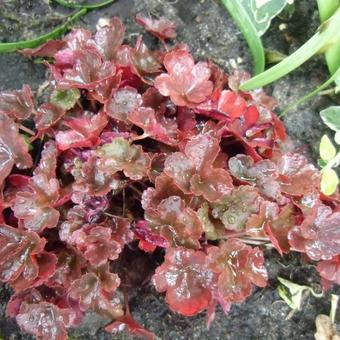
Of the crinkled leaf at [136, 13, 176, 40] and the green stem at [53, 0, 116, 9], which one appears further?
the green stem at [53, 0, 116, 9]

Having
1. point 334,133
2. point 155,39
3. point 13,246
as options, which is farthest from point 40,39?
point 334,133

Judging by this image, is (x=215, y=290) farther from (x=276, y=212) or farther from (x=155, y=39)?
(x=155, y=39)

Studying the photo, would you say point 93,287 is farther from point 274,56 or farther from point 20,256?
point 274,56

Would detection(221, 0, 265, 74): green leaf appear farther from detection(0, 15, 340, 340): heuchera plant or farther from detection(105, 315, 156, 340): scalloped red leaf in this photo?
detection(105, 315, 156, 340): scalloped red leaf

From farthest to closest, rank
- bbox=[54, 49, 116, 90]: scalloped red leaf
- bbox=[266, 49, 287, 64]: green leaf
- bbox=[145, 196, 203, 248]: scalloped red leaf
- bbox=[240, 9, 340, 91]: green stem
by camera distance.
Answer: bbox=[266, 49, 287, 64]: green leaf < bbox=[240, 9, 340, 91]: green stem < bbox=[54, 49, 116, 90]: scalloped red leaf < bbox=[145, 196, 203, 248]: scalloped red leaf

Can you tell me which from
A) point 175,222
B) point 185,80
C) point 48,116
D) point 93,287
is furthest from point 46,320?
point 185,80

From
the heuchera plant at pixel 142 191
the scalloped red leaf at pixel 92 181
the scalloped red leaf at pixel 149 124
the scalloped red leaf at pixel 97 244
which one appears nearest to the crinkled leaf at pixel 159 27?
the heuchera plant at pixel 142 191

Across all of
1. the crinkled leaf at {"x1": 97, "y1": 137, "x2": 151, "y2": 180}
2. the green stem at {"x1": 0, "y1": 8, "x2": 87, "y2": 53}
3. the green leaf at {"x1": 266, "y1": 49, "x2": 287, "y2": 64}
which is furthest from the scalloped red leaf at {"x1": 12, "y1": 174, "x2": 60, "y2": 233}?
the green leaf at {"x1": 266, "y1": 49, "x2": 287, "y2": 64}
